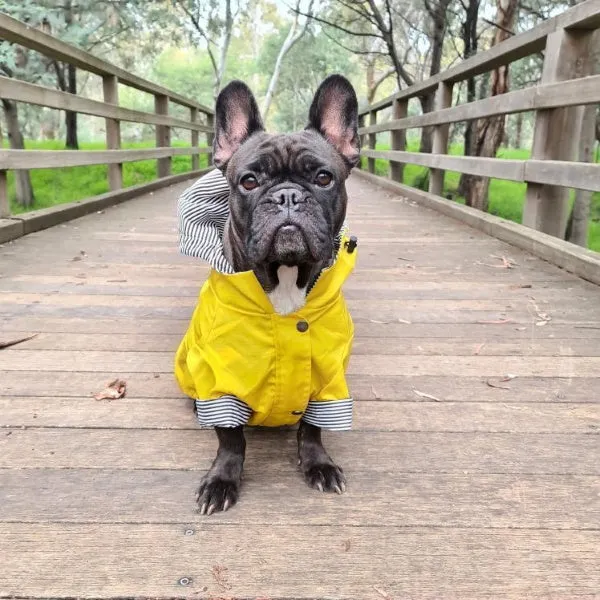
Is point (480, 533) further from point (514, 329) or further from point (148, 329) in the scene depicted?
point (148, 329)

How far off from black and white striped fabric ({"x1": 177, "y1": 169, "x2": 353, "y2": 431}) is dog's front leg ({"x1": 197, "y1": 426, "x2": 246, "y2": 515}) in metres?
0.04

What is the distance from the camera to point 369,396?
221 cm

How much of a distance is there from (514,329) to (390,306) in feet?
2.16

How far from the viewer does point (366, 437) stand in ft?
6.29

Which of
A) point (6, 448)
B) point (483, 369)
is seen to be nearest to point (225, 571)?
point (6, 448)

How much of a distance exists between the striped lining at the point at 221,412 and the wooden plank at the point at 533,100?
2872 mm

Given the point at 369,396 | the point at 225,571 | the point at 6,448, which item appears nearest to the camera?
the point at 225,571

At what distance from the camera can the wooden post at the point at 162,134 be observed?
9.76 m

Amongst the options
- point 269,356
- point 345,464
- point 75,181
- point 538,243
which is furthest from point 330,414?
point 75,181

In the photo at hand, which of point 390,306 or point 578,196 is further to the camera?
point 578,196

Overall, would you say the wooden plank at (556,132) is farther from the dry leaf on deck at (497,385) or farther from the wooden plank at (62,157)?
the wooden plank at (62,157)

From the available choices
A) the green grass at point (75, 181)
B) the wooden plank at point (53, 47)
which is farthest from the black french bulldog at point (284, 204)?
the green grass at point (75, 181)

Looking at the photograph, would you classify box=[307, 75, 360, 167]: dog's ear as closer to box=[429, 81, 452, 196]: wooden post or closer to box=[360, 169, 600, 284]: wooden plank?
box=[360, 169, 600, 284]: wooden plank

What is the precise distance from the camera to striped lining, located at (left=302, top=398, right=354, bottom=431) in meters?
1.76
